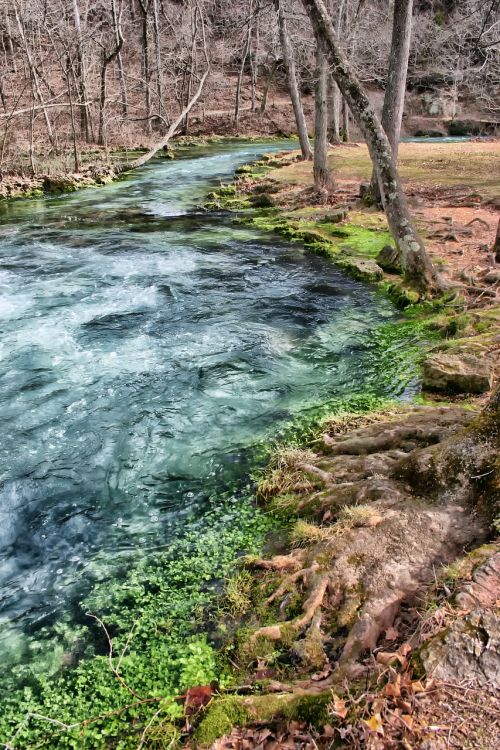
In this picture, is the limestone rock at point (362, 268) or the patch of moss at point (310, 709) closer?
the patch of moss at point (310, 709)

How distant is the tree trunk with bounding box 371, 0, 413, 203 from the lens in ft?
39.5

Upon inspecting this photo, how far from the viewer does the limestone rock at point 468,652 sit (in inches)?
95.1

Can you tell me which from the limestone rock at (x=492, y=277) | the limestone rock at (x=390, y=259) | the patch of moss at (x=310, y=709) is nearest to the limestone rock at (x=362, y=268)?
the limestone rock at (x=390, y=259)

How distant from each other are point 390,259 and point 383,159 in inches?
90.7

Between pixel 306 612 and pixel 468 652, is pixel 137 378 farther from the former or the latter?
pixel 468 652

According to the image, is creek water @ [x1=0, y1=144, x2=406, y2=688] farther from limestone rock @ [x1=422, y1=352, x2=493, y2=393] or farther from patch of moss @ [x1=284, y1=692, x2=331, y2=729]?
patch of moss @ [x1=284, y1=692, x2=331, y2=729]

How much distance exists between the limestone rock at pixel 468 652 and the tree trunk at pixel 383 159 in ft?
24.4

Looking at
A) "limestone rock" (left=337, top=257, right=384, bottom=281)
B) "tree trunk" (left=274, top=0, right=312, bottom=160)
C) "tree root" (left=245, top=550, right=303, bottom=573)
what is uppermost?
"tree trunk" (left=274, top=0, right=312, bottom=160)

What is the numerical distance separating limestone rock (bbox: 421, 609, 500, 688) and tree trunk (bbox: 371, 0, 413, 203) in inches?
446

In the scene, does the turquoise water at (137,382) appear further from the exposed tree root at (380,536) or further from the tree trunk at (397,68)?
the tree trunk at (397,68)

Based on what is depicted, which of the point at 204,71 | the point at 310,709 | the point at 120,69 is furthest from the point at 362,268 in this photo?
the point at 204,71

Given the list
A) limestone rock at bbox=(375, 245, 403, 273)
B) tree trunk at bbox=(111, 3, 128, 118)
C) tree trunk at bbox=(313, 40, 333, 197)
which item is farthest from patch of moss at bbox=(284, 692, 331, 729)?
tree trunk at bbox=(111, 3, 128, 118)

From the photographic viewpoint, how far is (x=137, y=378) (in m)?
7.15

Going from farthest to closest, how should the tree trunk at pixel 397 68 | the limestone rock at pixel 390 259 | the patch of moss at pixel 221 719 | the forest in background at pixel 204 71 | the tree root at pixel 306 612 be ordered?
the forest in background at pixel 204 71
the tree trunk at pixel 397 68
the limestone rock at pixel 390 259
the tree root at pixel 306 612
the patch of moss at pixel 221 719
